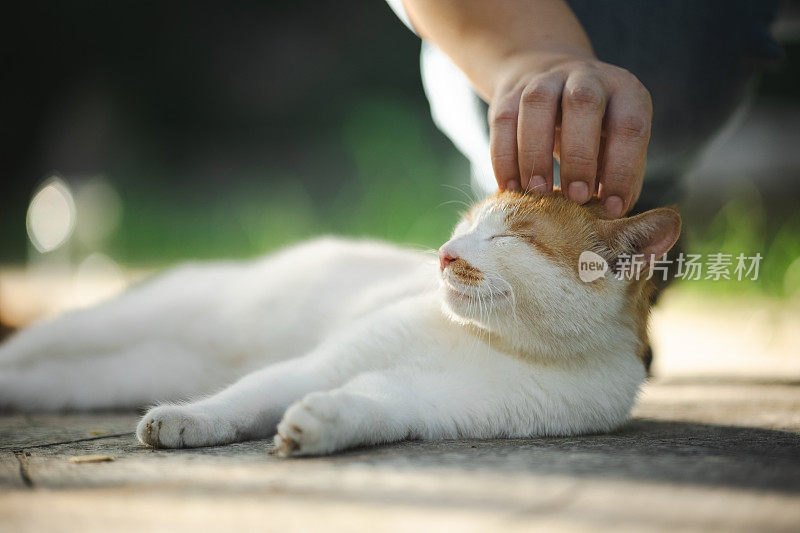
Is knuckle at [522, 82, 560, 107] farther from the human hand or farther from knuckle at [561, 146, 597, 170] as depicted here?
knuckle at [561, 146, 597, 170]

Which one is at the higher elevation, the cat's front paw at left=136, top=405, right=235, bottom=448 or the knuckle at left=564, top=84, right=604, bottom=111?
the knuckle at left=564, top=84, right=604, bottom=111

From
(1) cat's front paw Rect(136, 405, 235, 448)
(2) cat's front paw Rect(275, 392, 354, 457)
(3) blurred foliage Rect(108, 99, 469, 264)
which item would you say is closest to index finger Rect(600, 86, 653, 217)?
(2) cat's front paw Rect(275, 392, 354, 457)

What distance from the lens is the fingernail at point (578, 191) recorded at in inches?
60.2

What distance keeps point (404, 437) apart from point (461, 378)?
0.69ft

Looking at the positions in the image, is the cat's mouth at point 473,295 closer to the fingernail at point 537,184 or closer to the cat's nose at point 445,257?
the cat's nose at point 445,257

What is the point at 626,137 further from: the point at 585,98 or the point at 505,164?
the point at 505,164

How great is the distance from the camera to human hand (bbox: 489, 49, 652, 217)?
56.9 inches

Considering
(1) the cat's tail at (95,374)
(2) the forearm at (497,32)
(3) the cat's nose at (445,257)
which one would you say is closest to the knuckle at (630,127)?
(2) the forearm at (497,32)

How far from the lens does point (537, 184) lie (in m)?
1.59

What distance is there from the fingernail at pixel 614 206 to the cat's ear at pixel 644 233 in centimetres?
4

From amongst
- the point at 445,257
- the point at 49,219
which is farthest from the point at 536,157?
the point at 49,219

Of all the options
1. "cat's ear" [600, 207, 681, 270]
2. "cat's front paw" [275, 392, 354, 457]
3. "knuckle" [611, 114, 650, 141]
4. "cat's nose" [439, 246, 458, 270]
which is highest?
"knuckle" [611, 114, 650, 141]

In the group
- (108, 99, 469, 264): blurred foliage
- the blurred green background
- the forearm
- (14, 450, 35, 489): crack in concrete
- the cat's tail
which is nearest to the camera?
(14, 450, 35, 489): crack in concrete

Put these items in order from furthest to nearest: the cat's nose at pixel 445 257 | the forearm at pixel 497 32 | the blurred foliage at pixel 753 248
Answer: the blurred foliage at pixel 753 248
the forearm at pixel 497 32
the cat's nose at pixel 445 257
